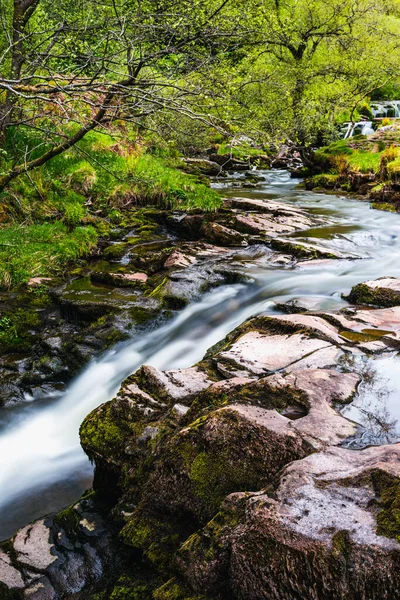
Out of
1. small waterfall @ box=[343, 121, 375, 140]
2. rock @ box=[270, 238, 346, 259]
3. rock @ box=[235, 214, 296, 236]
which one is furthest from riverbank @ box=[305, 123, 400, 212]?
rock @ box=[270, 238, 346, 259]

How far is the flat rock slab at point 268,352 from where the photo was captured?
4.32 m

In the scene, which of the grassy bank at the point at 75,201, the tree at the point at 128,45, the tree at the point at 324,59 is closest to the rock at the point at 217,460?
the tree at the point at 128,45

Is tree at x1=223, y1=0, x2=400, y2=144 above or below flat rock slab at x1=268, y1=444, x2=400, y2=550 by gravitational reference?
above

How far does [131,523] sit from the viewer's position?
332cm

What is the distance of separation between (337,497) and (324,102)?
20.0 meters

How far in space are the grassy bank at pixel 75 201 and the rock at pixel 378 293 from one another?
12.3 feet

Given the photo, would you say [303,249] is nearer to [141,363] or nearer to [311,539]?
[141,363]

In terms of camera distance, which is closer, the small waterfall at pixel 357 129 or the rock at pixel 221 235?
the rock at pixel 221 235

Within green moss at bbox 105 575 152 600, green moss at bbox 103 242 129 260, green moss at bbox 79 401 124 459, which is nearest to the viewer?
green moss at bbox 105 575 152 600

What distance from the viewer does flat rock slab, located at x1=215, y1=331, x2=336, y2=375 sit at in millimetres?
4324

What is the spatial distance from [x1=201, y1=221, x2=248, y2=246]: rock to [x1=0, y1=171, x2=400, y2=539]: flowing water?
2.13 ft

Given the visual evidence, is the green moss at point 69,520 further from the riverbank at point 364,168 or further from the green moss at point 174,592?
the riverbank at point 364,168

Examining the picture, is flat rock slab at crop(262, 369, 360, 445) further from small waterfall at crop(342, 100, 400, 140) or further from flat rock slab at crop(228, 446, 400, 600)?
small waterfall at crop(342, 100, 400, 140)

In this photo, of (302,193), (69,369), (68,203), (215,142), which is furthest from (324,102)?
(69,369)
